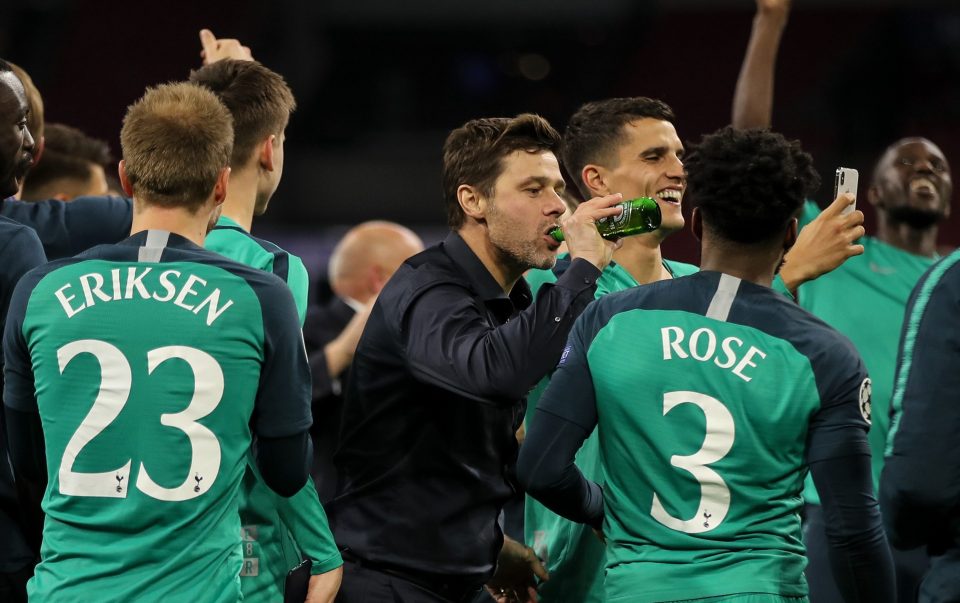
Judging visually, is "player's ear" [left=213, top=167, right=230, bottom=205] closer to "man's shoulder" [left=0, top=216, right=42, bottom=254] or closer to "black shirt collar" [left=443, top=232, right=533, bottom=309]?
"man's shoulder" [left=0, top=216, right=42, bottom=254]

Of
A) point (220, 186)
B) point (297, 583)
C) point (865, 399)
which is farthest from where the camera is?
point (297, 583)

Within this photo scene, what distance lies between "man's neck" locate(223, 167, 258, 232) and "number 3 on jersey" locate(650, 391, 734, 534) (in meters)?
1.23

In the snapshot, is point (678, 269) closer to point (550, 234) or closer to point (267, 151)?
point (550, 234)

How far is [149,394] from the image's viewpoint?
7.85 ft

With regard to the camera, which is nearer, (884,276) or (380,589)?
(380,589)

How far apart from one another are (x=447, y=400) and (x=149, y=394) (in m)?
0.90

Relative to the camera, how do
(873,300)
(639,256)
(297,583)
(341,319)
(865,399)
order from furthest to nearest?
(341,319)
(873,300)
(639,256)
(297,583)
(865,399)

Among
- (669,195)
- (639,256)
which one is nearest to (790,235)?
(639,256)

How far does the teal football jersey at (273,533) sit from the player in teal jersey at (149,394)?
0.25 meters

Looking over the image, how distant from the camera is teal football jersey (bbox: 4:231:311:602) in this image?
94.0 inches

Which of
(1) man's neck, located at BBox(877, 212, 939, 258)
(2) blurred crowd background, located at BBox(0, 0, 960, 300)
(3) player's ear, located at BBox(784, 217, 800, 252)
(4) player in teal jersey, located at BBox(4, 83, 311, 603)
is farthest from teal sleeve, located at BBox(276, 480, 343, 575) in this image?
(2) blurred crowd background, located at BBox(0, 0, 960, 300)

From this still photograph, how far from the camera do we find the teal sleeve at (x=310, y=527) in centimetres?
277

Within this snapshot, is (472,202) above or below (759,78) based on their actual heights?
below

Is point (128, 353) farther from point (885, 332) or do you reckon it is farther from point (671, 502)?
point (885, 332)
